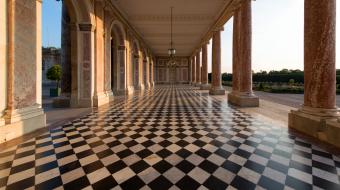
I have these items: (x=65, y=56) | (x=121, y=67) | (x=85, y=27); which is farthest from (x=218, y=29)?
(x=65, y=56)

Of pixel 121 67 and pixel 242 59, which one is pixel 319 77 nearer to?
pixel 242 59

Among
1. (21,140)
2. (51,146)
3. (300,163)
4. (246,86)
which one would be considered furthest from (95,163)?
(246,86)

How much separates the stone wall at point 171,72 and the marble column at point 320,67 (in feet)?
119

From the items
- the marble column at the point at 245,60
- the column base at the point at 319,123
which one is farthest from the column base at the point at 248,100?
the column base at the point at 319,123

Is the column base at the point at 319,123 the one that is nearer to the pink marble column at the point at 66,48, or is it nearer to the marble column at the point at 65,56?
the marble column at the point at 65,56

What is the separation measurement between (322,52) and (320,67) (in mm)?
395

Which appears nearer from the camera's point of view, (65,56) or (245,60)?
(65,56)

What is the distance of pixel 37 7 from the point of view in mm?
5355

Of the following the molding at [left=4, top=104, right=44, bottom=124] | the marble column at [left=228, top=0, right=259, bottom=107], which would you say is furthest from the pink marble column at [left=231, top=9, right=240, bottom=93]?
the molding at [left=4, top=104, right=44, bottom=124]

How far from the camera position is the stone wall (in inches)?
1654

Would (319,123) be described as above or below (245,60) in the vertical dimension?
below

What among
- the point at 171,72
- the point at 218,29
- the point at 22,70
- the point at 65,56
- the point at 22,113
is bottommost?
the point at 22,113

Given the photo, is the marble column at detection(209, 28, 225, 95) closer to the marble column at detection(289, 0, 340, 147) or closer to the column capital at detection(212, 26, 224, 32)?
the column capital at detection(212, 26, 224, 32)

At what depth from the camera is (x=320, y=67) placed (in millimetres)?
4793
